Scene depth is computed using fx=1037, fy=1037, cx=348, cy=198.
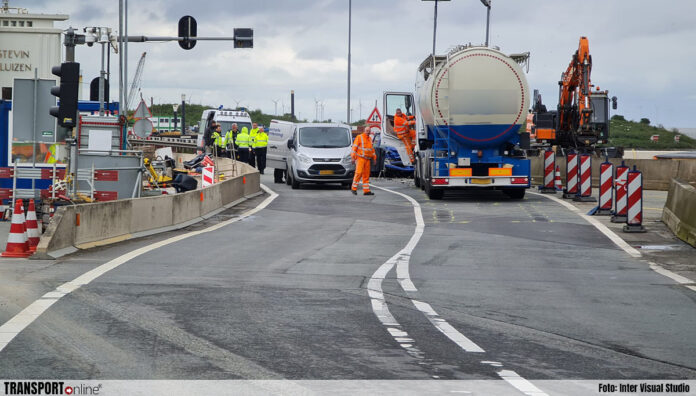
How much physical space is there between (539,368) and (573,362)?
1.21 feet

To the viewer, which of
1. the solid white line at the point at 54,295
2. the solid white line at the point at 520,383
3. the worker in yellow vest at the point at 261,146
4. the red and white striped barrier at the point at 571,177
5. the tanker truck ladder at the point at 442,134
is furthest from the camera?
the worker in yellow vest at the point at 261,146

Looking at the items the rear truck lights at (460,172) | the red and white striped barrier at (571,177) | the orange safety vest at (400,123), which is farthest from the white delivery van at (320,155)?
the red and white striped barrier at (571,177)

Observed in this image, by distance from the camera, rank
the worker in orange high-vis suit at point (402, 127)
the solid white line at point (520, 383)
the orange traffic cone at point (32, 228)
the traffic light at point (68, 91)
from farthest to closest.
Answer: the worker in orange high-vis suit at point (402, 127) < the traffic light at point (68, 91) < the orange traffic cone at point (32, 228) < the solid white line at point (520, 383)

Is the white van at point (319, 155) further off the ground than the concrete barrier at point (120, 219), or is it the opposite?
the white van at point (319, 155)

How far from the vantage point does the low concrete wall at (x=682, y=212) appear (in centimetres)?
1747

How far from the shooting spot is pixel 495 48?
88.0 ft

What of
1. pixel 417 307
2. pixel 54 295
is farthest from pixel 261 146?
Result: pixel 417 307

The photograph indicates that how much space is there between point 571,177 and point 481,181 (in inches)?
117

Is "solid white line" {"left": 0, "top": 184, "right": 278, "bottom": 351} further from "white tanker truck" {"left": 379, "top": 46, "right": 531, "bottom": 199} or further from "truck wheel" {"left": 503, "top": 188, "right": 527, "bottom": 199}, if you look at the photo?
"truck wheel" {"left": 503, "top": 188, "right": 527, "bottom": 199}

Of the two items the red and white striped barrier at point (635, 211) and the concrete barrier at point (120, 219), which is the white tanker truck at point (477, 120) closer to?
the concrete barrier at point (120, 219)

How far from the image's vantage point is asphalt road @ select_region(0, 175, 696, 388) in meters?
7.05

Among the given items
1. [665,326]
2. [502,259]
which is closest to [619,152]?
[502,259]

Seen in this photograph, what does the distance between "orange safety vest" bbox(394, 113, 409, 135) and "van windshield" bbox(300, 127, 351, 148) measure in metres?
2.07

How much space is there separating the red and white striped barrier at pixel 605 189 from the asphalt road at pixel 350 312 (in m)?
5.10
